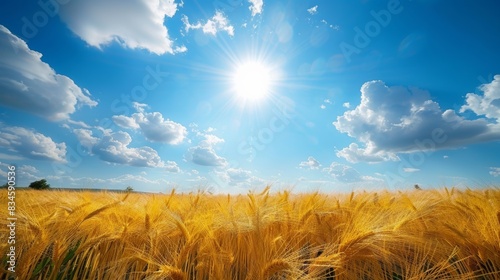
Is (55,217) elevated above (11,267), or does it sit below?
above

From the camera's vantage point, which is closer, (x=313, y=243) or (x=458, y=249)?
(x=458, y=249)

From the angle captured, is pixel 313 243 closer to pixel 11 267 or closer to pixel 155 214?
pixel 155 214

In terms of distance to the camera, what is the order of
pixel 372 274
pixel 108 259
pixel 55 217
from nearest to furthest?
pixel 372 274
pixel 108 259
pixel 55 217

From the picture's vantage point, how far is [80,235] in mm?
2295

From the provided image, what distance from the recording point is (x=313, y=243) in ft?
6.96

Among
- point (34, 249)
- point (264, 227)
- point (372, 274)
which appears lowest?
point (372, 274)

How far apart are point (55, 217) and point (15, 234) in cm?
29

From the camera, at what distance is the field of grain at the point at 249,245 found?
1.70 metres

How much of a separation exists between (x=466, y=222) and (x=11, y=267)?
337 centimetres

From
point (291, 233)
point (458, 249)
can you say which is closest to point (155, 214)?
point (291, 233)

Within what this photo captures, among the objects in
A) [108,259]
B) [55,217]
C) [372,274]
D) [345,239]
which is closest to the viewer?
[345,239]

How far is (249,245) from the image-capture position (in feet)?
6.37

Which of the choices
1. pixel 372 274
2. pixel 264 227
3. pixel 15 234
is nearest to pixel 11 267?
pixel 15 234

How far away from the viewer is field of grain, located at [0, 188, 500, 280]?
1.70 meters
